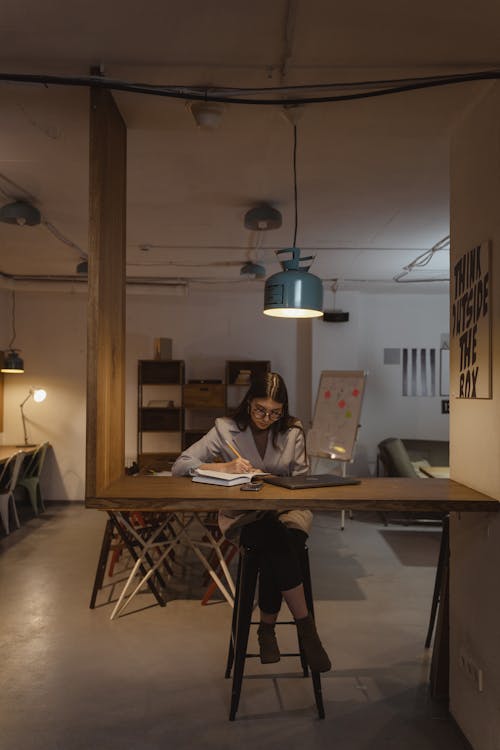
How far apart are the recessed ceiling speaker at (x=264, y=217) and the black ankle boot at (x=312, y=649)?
2.66 meters

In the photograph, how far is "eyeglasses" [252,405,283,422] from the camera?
3238mm

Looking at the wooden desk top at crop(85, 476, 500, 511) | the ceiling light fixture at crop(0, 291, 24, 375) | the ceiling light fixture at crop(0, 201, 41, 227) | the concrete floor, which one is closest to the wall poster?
the wooden desk top at crop(85, 476, 500, 511)

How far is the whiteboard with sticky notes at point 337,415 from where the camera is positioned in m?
6.30

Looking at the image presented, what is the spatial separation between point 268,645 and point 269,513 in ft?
1.95

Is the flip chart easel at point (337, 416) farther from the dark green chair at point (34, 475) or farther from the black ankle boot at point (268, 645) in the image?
the black ankle boot at point (268, 645)

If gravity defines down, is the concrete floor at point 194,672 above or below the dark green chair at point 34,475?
below

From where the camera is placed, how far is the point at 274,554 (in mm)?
2660

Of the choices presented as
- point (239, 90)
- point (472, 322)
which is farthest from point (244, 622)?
point (239, 90)

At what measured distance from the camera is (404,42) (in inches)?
87.5

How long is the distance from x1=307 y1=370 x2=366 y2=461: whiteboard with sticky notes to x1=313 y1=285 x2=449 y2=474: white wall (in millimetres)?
1011

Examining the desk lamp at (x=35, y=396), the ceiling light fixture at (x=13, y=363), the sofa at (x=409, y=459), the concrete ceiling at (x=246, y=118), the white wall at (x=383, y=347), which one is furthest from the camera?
the white wall at (x=383, y=347)

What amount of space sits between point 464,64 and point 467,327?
1.07 metres

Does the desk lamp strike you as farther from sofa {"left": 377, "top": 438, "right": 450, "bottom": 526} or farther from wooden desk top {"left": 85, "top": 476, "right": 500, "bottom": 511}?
wooden desk top {"left": 85, "top": 476, "right": 500, "bottom": 511}

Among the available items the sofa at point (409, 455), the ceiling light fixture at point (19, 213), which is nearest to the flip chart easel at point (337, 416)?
the sofa at point (409, 455)
